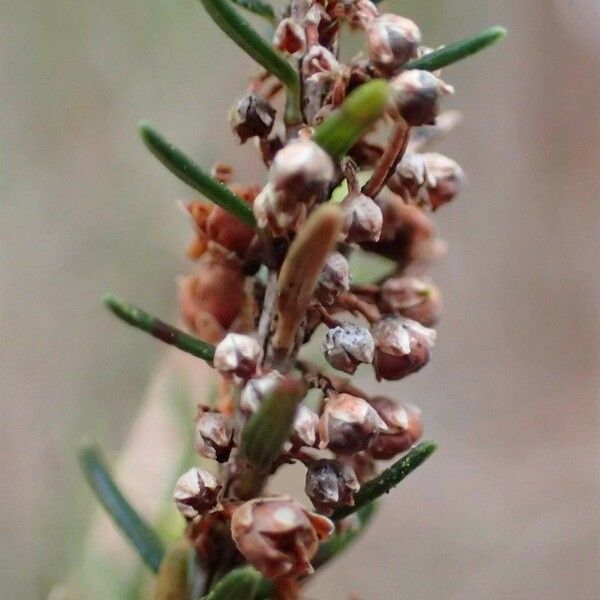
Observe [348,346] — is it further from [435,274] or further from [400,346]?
[435,274]

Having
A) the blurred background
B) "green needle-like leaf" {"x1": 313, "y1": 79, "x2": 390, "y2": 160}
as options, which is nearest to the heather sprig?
"green needle-like leaf" {"x1": 313, "y1": 79, "x2": 390, "y2": 160}

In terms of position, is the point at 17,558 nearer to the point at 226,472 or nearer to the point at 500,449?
the point at 226,472

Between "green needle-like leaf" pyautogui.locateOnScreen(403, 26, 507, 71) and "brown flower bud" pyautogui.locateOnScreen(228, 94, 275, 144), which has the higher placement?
"green needle-like leaf" pyautogui.locateOnScreen(403, 26, 507, 71)

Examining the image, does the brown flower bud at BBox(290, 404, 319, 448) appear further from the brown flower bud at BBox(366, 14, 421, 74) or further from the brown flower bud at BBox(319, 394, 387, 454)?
the brown flower bud at BBox(366, 14, 421, 74)

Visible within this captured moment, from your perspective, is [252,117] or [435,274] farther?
[435,274]

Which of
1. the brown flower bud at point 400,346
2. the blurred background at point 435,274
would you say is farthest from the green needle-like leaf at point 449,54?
the blurred background at point 435,274

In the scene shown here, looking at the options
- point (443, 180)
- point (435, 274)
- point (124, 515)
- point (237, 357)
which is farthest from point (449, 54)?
point (435, 274)
